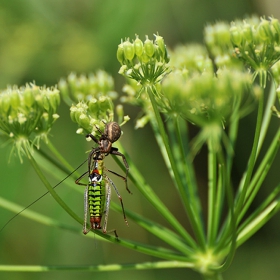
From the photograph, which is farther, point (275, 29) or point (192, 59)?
point (192, 59)

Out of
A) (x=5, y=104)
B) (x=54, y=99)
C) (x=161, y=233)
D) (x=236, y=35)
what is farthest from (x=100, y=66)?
(x=161, y=233)

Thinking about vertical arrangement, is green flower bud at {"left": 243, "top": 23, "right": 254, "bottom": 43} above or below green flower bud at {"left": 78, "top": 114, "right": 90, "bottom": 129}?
above

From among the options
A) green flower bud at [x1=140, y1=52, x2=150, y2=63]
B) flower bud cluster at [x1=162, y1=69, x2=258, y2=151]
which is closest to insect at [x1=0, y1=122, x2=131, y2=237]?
green flower bud at [x1=140, y1=52, x2=150, y2=63]

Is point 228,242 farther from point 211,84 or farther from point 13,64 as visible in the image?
point 13,64

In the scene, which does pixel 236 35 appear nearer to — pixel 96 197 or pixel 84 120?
pixel 84 120

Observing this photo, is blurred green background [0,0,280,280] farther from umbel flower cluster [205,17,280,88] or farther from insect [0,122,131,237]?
umbel flower cluster [205,17,280,88]

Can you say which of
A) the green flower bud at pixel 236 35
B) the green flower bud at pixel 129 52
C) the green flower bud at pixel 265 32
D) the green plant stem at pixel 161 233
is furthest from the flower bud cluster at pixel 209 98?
the green plant stem at pixel 161 233

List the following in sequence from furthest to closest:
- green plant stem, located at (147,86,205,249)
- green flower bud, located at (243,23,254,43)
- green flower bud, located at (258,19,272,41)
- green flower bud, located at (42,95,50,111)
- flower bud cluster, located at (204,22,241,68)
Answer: flower bud cluster, located at (204,22,241,68) < green flower bud, located at (42,95,50,111) < green flower bud, located at (243,23,254,43) < green flower bud, located at (258,19,272,41) < green plant stem, located at (147,86,205,249)
